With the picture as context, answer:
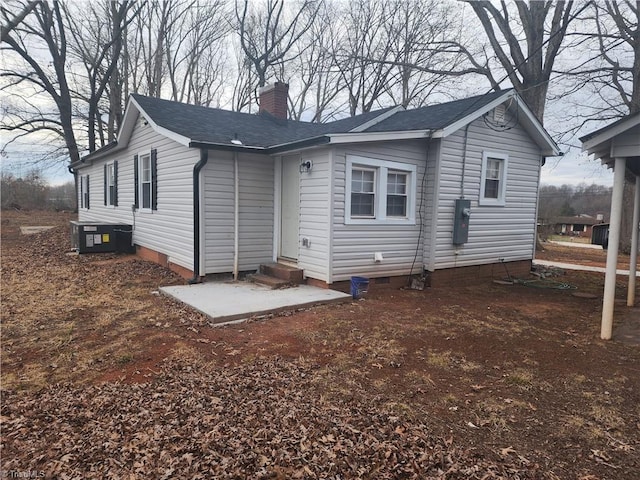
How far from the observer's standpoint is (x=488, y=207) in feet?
30.5

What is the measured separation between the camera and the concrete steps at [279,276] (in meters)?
→ 7.65

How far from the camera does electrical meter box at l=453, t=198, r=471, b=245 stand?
27.7ft

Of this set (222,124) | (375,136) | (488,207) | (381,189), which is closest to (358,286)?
(381,189)

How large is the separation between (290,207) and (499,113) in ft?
17.5

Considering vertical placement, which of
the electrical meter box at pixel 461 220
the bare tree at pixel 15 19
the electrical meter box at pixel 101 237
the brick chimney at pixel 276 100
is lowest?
the electrical meter box at pixel 101 237

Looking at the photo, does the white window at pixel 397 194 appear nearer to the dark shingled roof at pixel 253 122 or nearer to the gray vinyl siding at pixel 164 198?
the dark shingled roof at pixel 253 122

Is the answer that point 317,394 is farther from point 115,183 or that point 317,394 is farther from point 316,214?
point 115,183

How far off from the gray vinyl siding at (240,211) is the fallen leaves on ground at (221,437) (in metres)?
4.67

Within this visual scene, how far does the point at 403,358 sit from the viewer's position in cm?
443

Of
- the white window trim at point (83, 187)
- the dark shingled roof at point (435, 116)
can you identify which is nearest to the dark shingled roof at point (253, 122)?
the dark shingled roof at point (435, 116)

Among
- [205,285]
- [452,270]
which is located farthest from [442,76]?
[205,285]

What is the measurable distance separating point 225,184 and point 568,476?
7187 mm

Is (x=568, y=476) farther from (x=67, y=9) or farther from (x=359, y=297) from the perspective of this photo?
(x=67, y=9)

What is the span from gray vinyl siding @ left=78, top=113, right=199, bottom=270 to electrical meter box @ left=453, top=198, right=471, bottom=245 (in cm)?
558
